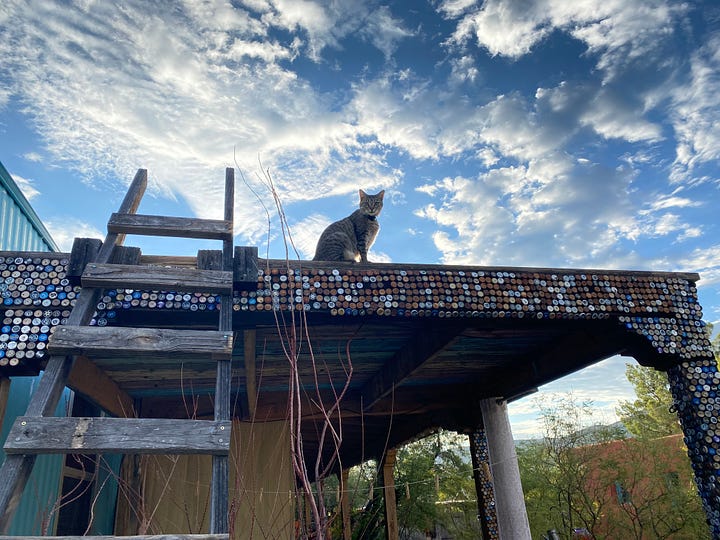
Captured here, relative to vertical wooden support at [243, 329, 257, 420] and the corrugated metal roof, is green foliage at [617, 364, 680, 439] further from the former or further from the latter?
the corrugated metal roof

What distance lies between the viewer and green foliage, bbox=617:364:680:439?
14.6 metres

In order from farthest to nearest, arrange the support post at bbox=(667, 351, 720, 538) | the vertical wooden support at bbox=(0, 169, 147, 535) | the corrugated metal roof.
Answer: the corrugated metal roof → the support post at bbox=(667, 351, 720, 538) → the vertical wooden support at bbox=(0, 169, 147, 535)

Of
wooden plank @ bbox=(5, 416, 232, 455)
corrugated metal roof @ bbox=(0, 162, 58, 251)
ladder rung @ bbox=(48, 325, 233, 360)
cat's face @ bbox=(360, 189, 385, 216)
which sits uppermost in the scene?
cat's face @ bbox=(360, 189, 385, 216)

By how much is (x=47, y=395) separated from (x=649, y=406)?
18277 mm

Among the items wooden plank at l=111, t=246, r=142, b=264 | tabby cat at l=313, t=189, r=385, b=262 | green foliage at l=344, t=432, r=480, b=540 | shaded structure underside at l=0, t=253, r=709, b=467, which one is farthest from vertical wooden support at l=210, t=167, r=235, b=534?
green foliage at l=344, t=432, r=480, b=540

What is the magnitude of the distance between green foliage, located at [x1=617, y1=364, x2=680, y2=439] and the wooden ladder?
15599 millimetres

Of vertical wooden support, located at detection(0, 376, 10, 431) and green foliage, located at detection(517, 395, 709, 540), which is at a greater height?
vertical wooden support, located at detection(0, 376, 10, 431)

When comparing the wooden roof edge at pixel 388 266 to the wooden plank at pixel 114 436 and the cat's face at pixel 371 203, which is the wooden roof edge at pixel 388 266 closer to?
the wooden plank at pixel 114 436

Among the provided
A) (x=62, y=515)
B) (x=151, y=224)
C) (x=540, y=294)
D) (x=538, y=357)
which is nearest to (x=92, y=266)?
(x=151, y=224)

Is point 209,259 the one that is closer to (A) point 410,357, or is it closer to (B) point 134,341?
(B) point 134,341

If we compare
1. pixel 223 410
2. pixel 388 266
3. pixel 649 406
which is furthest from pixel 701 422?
pixel 649 406

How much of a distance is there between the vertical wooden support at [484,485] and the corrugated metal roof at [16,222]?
473 cm

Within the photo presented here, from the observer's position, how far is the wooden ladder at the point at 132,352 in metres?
1.69

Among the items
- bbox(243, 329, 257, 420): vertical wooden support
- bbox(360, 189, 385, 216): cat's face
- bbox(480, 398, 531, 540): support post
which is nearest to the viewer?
bbox(243, 329, 257, 420): vertical wooden support
